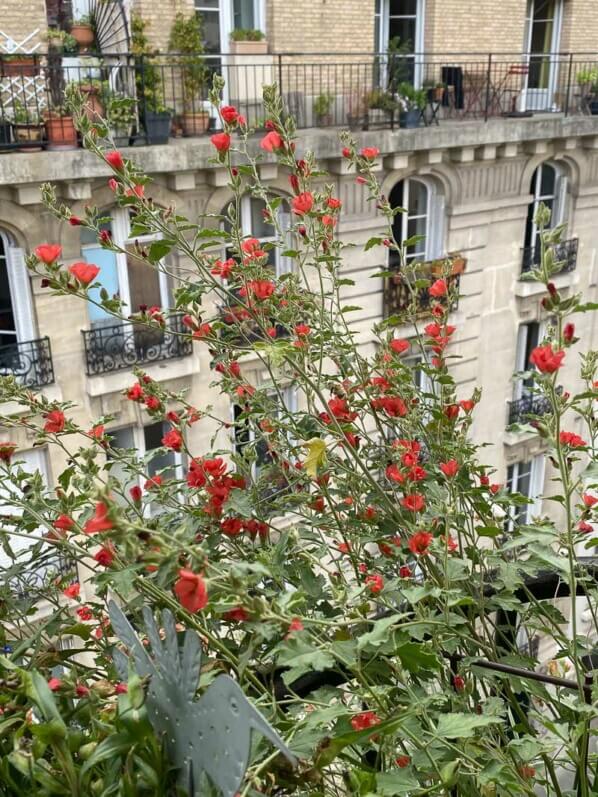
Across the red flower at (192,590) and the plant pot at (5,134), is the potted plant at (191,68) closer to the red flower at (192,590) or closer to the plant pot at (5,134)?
the plant pot at (5,134)

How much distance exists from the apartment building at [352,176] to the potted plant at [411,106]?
173 millimetres

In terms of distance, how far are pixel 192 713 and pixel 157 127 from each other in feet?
28.8

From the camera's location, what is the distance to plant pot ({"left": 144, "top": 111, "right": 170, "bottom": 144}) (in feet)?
29.8

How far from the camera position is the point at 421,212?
40.7 feet

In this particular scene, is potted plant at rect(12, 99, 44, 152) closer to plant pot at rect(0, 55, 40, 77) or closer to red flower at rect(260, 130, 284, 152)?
plant pot at rect(0, 55, 40, 77)

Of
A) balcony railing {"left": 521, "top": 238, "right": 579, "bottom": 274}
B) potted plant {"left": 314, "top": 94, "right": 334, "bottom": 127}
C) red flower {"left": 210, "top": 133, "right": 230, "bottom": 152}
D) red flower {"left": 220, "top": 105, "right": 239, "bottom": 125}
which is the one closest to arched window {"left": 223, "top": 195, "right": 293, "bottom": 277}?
potted plant {"left": 314, "top": 94, "right": 334, "bottom": 127}

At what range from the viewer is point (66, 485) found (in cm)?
210

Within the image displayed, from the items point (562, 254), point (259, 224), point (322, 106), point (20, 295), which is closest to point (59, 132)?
point (20, 295)

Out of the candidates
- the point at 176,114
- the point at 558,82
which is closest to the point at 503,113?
the point at 558,82

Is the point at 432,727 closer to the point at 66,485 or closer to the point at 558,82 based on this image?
the point at 66,485

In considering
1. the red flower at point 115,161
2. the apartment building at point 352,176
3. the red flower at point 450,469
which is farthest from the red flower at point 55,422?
the apartment building at point 352,176

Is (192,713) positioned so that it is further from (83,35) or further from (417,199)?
(417,199)

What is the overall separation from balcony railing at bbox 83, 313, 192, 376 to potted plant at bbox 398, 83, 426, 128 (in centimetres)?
431

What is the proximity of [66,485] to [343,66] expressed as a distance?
1008cm
